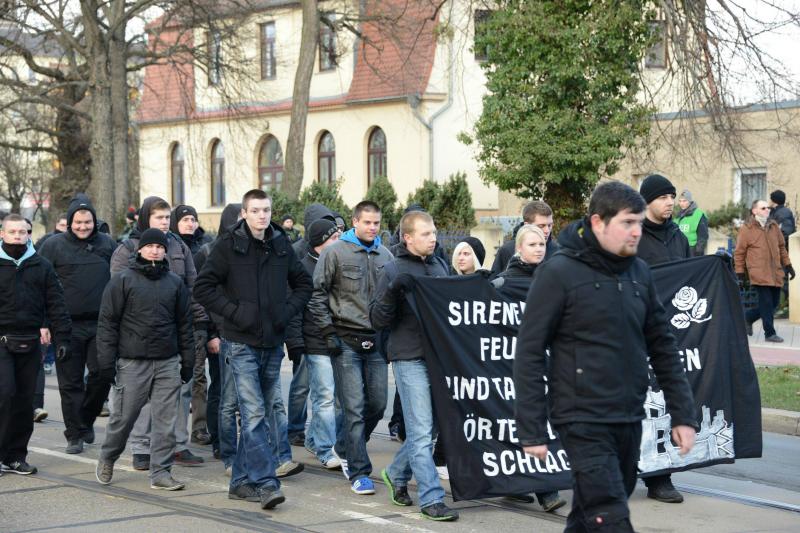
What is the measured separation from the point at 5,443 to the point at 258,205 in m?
2.83

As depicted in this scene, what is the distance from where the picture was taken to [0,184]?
58.8 m

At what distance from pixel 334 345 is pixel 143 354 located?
1338 mm

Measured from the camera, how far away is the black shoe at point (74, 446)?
9.88m

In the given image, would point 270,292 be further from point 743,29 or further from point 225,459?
point 743,29

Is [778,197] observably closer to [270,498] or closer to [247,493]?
[247,493]

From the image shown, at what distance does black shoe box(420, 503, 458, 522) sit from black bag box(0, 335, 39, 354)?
3.44 m

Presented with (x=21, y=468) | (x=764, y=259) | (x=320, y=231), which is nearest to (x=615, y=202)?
(x=320, y=231)

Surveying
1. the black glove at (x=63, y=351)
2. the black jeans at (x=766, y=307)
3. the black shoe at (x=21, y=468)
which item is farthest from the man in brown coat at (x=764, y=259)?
the black shoe at (x=21, y=468)

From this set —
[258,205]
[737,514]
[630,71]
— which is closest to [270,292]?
[258,205]

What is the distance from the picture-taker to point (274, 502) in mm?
7625

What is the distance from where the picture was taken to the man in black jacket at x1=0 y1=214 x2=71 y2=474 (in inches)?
352

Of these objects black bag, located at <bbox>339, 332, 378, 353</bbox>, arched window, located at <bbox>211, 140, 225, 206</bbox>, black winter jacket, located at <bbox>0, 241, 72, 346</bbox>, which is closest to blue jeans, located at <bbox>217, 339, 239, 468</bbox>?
black bag, located at <bbox>339, 332, 378, 353</bbox>

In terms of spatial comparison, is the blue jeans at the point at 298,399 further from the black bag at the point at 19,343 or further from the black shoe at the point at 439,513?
the black shoe at the point at 439,513

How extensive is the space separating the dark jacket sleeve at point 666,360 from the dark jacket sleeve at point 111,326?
170 inches
